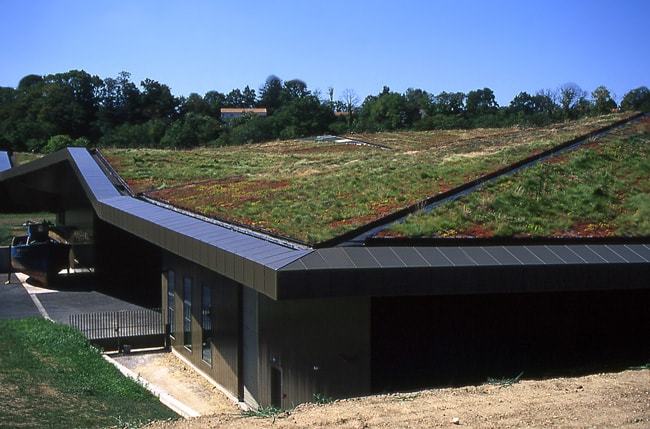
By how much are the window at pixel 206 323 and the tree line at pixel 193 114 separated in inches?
1577

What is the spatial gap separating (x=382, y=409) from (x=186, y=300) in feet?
47.1

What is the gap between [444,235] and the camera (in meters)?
14.8

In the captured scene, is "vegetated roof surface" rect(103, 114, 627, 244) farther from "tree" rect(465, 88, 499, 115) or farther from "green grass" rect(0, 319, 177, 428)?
"tree" rect(465, 88, 499, 115)

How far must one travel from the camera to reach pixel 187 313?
2314cm

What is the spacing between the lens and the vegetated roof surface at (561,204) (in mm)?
15422

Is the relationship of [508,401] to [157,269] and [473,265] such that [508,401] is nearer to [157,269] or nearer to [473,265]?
[473,265]

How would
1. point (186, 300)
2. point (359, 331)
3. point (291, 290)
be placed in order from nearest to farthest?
1. point (291, 290)
2. point (359, 331)
3. point (186, 300)

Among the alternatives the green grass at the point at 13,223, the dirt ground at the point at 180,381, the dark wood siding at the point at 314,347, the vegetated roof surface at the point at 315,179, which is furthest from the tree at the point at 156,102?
the dark wood siding at the point at 314,347

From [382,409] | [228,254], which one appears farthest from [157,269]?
[382,409]

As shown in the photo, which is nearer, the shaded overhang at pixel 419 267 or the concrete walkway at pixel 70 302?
the shaded overhang at pixel 419 267

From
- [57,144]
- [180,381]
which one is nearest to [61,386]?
[180,381]

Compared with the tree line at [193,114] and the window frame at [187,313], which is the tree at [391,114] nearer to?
the tree line at [193,114]

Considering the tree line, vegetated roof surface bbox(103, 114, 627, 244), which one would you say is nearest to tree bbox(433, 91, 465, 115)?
the tree line

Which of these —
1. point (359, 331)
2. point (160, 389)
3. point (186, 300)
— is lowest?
point (160, 389)
